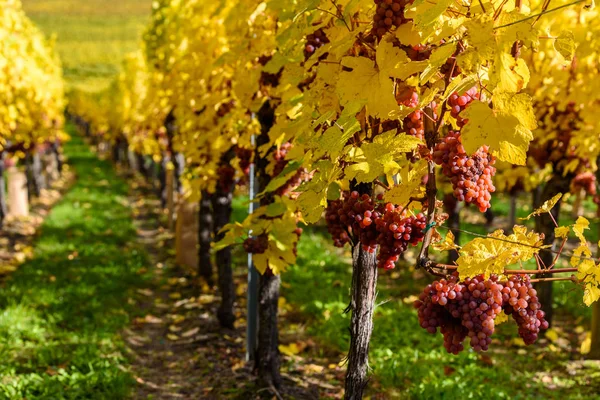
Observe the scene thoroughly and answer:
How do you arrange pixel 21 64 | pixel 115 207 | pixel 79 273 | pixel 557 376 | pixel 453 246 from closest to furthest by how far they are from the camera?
pixel 453 246
pixel 557 376
pixel 79 273
pixel 21 64
pixel 115 207

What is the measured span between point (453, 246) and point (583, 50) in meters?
3.31

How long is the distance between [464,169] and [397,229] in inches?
14.8

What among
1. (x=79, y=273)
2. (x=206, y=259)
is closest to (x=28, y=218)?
(x=79, y=273)

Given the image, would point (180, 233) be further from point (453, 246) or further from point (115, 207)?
point (453, 246)

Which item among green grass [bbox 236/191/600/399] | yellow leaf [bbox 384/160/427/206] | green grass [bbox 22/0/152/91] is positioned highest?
green grass [bbox 22/0/152/91]

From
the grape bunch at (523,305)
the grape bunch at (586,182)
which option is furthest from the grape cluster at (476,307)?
the grape bunch at (586,182)

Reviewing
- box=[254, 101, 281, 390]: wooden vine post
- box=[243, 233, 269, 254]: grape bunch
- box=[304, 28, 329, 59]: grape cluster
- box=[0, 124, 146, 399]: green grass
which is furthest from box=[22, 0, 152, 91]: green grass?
box=[304, 28, 329, 59]: grape cluster

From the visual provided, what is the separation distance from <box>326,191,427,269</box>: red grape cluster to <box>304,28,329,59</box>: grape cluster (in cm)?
88

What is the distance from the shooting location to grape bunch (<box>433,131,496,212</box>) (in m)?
1.96

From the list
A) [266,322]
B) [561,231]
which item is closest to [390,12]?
[561,231]

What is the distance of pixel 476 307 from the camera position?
2.05m

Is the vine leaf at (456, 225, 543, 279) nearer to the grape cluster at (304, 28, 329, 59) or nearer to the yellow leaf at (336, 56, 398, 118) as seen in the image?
the yellow leaf at (336, 56, 398, 118)

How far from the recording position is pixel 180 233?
9.88m

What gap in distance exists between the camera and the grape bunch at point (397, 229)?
85.8 inches
